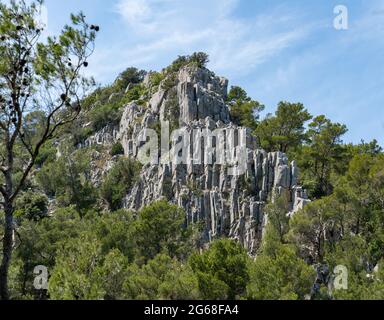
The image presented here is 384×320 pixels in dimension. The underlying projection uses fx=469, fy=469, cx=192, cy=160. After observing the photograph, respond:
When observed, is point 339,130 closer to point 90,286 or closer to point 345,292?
point 345,292

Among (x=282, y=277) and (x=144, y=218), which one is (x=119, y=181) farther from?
(x=282, y=277)

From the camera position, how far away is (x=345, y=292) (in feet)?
87.5

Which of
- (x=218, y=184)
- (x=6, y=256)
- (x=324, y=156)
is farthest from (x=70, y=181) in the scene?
(x=6, y=256)

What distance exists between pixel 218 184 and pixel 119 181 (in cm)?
1648

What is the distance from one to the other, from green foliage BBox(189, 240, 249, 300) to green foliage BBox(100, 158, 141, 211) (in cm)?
3382

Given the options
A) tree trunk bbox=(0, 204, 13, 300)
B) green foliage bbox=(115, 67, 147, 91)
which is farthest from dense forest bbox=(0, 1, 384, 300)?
green foliage bbox=(115, 67, 147, 91)

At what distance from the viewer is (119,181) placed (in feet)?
209

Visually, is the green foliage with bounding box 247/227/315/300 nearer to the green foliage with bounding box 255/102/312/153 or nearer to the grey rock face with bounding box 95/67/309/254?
the grey rock face with bounding box 95/67/309/254

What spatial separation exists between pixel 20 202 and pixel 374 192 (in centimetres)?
3910

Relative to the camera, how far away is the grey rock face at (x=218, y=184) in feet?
161

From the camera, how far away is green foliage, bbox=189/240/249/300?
83.9ft

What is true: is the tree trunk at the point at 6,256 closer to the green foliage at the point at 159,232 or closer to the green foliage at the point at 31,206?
the green foliage at the point at 159,232
